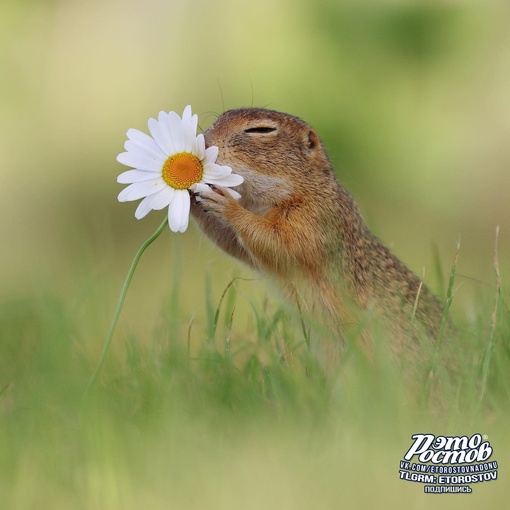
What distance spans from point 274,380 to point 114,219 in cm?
496

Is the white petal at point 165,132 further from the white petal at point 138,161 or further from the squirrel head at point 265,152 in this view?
the squirrel head at point 265,152

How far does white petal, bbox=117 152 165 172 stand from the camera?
3586 mm

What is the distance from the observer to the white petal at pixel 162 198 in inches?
140

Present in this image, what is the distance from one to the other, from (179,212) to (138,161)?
231 mm

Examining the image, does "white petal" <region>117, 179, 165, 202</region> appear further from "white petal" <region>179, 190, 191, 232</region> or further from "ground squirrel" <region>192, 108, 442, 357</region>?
"ground squirrel" <region>192, 108, 442, 357</region>

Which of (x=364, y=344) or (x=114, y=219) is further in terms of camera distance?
(x=114, y=219)

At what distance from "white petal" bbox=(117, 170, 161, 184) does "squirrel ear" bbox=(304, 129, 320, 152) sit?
1.16 m

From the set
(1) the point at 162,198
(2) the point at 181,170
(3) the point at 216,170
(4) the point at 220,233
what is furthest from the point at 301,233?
(1) the point at 162,198

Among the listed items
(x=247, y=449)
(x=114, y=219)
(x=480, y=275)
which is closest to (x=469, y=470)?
(x=247, y=449)

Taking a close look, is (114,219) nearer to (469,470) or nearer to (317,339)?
(317,339)

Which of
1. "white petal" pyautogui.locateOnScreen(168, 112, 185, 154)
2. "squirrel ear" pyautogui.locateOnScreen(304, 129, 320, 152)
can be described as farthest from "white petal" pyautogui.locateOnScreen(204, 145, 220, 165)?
"squirrel ear" pyautogui.locateOnScreen(304, 129, 320, 152)

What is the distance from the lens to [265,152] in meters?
4.39

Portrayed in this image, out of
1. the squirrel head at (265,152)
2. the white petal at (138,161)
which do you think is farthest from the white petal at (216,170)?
the squirrel head at (265,152)

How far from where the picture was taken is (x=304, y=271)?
170 inches
